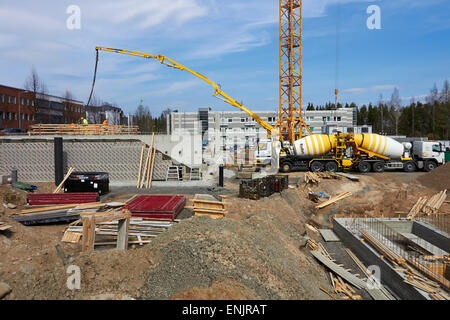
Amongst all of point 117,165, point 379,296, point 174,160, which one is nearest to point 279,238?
point 379,296

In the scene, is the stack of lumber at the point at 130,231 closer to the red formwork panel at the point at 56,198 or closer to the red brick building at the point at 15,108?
the red formwork panel at the point at 56,198

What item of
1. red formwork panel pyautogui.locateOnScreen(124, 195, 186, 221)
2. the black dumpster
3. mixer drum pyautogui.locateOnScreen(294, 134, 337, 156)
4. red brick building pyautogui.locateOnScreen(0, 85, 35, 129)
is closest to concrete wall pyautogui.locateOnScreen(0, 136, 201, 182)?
the black dumpster

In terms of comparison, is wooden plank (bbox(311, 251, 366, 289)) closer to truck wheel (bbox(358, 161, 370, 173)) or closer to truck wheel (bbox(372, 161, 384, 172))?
truck wheel (bbox(358, 161, 370, 173))

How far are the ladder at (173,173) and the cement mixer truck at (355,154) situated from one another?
8.83 m

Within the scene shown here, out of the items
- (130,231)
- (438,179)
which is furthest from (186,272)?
(438,179)

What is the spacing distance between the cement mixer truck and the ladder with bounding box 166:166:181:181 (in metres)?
8.83

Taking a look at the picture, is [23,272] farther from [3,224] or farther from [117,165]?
[117,165]

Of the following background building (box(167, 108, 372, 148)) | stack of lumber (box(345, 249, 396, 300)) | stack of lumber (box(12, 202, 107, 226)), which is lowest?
stack of lumber (box(345, 249, 396, 300))

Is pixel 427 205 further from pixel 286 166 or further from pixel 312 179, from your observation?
pixel 286 166

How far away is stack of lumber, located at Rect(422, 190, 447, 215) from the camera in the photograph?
1622 centimetres

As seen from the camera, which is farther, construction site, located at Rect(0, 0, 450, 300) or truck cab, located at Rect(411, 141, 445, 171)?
truck cab, located at Rect(411, 141, 445, 171)

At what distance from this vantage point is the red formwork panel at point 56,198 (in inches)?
521

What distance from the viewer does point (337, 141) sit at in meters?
24.8

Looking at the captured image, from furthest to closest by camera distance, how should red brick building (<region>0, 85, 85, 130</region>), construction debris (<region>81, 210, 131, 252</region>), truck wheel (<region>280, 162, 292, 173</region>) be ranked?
1. red brick building (<region>0, 85, 85, 130</region>)
2. truck wheel (<region>280, 162, 292, 173</region>)
3. construction debris (<region>81, 210, 131, 252</region>)
